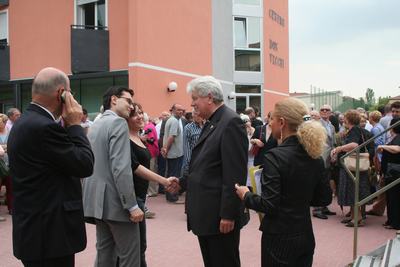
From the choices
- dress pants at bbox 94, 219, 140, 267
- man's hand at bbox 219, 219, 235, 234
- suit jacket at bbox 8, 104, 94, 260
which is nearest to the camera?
suit jacket at bbox 8, 104, 94, 260

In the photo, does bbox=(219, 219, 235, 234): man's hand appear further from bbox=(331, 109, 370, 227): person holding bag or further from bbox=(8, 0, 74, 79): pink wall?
bbox=(8, 0, 74, 79): pink wall

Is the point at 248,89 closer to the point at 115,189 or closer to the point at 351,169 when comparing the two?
the point at 351,169

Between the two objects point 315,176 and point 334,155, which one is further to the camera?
point 334,155

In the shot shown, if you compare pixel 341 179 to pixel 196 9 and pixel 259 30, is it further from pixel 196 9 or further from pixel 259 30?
pixel 259 30

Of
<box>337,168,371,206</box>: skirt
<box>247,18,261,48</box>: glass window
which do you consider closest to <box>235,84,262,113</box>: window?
<box>247,18,261,48</box>: glass window

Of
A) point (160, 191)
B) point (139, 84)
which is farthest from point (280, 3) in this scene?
point (160, 191)

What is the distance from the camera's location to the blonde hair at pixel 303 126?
2912mm

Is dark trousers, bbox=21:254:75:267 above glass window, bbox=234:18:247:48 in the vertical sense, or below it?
below

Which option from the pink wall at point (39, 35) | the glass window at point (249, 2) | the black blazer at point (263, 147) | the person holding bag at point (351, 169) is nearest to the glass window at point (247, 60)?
the glass window at point (249, 2)

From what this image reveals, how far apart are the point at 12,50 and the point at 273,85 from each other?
45.4 ft

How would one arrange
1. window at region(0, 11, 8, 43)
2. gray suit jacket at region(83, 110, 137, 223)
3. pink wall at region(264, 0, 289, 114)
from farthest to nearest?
1. pink wall at region(264, 0, 289, 114)
2. window at region(0, 11, 8, 43)
3. gray suit jacket at region(83, 110, 137, 223)

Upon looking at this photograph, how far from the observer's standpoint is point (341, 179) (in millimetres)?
7613

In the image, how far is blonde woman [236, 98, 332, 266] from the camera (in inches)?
114

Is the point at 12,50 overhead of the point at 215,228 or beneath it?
overhead
